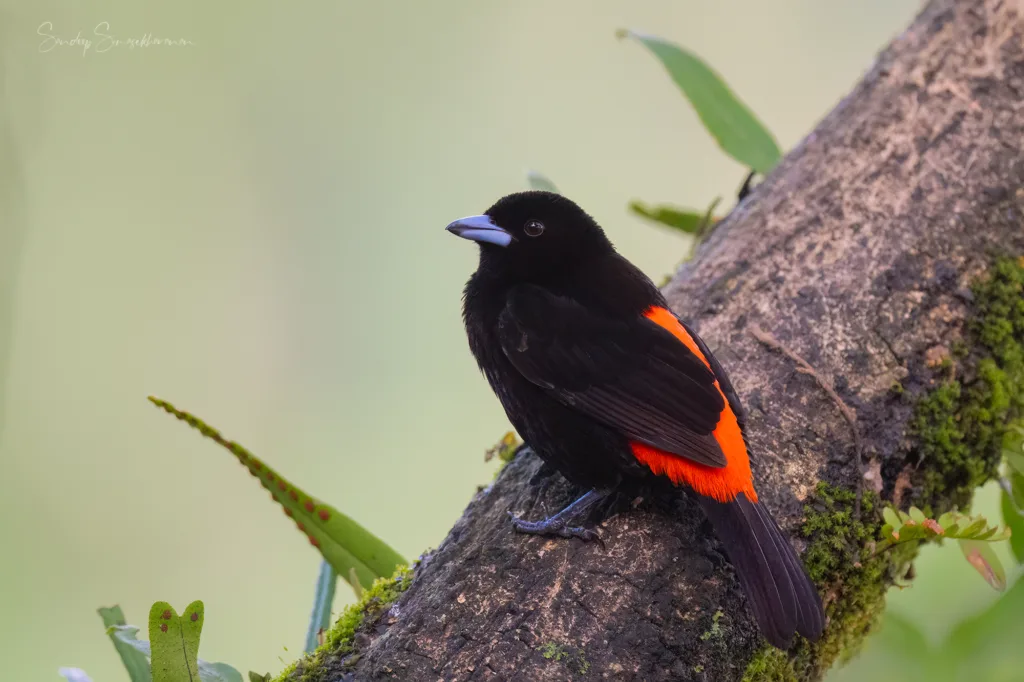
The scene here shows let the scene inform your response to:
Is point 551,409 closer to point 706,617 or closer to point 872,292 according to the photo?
point 706,617

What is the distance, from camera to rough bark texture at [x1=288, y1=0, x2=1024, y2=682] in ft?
6.36

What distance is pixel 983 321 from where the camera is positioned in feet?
8.73

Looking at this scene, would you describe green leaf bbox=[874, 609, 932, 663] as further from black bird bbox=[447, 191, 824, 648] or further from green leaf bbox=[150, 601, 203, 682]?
green leaf bbox=[150, 601, 203, 682]

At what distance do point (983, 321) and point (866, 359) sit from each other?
420 millimetres

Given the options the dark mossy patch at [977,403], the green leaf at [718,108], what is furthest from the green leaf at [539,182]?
the dark mossy patch at [977,403]

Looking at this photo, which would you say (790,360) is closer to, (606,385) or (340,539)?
(606,385)

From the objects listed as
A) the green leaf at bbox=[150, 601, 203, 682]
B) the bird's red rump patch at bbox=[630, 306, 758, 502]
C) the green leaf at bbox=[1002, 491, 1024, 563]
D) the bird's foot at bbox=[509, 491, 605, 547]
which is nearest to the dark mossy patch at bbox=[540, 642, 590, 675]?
the bird's foot at bbox=[509, 491, 605, 547]

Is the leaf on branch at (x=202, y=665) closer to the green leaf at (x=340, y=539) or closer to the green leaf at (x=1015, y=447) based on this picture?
the green leaf at (x=340, y=539)

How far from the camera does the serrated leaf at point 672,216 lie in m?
3.95

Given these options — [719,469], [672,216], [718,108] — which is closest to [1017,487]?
[719,469]

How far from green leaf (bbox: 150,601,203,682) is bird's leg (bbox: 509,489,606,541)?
30.6 inches

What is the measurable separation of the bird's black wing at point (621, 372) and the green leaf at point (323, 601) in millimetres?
904

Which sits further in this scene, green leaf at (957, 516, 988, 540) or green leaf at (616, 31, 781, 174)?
green leaf at (616, 31, 781, 174)

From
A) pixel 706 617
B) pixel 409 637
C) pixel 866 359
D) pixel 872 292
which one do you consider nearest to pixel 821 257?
pixel 872 292
